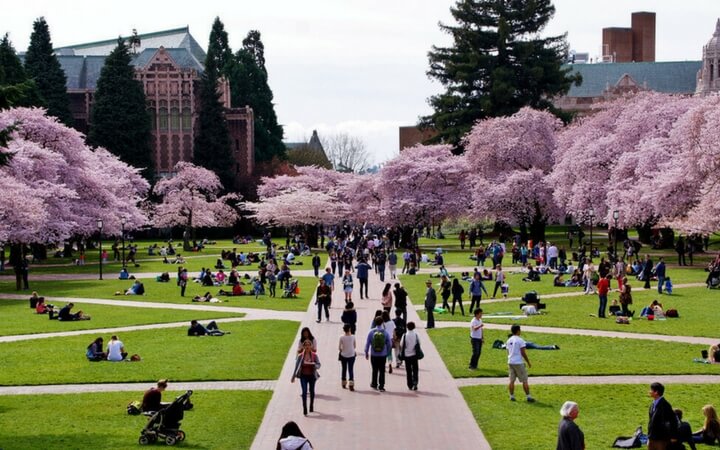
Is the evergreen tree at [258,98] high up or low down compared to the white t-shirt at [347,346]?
up

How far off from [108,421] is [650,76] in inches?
5350

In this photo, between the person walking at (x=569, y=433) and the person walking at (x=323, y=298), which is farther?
the person walking at (x=323, y=298)

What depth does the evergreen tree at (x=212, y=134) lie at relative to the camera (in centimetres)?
10388

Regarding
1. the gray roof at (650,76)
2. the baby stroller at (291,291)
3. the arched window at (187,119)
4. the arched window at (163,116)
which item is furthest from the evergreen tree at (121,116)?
the gray roof at (650,76)

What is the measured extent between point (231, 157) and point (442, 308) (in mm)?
70597

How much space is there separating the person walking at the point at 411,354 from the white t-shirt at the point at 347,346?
3.49ft

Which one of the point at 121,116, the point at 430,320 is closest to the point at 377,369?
the point at 430,320

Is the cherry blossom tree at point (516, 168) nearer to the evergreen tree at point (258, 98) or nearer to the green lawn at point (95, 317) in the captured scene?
the green lawn at point (95, 317)

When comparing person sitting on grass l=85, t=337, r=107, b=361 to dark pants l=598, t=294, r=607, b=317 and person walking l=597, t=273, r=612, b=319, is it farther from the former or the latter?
dark pants l=598, t=294, r=607, b=317

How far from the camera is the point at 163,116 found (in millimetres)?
114812

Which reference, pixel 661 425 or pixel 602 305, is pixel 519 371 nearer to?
pixel 661 425

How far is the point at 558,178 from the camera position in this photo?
2771 inches

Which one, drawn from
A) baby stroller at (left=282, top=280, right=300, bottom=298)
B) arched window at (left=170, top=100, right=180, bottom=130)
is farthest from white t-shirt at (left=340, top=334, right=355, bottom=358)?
arched window at (left=170, top=100, right=180, bottom=130)

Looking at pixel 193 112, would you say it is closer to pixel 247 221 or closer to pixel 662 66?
pixel 247 221
